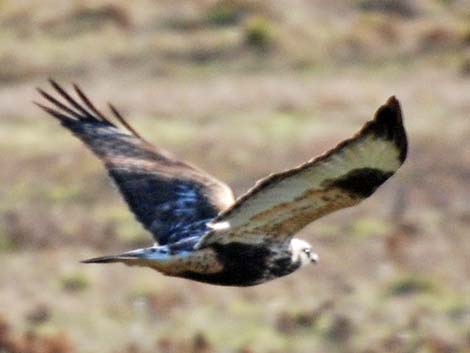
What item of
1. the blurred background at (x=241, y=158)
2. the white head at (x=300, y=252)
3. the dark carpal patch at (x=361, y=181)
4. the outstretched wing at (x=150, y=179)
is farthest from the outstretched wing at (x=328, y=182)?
the blurred background at (x=241, y=158)

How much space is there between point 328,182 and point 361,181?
153 mm

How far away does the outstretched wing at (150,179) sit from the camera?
37.9 feet

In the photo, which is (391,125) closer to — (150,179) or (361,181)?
(361,181)

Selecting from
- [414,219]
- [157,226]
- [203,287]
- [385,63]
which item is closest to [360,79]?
[385,63]

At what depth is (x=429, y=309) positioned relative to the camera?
65.6 ft

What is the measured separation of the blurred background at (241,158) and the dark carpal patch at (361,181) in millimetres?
8713

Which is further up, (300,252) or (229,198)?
(229,198)

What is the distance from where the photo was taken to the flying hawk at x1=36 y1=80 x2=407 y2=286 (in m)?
9.71

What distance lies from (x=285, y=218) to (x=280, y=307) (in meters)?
9.82

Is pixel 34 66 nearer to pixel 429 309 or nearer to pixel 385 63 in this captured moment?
pixel 385 63

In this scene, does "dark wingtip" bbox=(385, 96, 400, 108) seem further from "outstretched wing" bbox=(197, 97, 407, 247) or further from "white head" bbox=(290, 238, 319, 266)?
"white head" bbox=(290, 238, 319, 266)

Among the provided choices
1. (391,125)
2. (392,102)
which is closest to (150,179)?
(391,125)

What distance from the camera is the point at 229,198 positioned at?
38.4ft

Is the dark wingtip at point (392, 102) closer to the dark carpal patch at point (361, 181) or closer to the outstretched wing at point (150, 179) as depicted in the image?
the dark carpal patch at point (361, 181)
